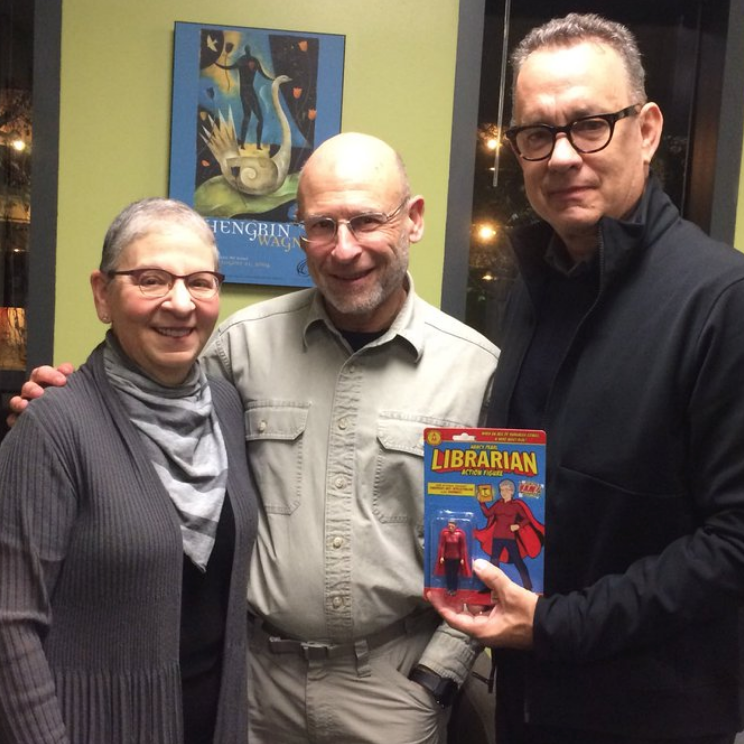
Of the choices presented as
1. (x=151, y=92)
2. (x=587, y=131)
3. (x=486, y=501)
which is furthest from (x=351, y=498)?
(x=151, y=92)

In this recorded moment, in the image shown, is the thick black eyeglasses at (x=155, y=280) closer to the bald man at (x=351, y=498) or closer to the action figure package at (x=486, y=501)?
the bald man at (x=351, y=498)

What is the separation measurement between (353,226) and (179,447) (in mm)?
535

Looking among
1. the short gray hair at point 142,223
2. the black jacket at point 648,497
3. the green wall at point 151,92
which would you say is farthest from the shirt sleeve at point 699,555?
the green wall at point 151,92

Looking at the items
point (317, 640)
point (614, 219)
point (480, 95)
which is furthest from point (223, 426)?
point (480, 95)

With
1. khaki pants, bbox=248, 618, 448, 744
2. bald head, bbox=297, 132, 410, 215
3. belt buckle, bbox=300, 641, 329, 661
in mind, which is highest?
bald head, bbox=297, 132, 410, 215

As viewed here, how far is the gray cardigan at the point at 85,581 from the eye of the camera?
3.77 feet

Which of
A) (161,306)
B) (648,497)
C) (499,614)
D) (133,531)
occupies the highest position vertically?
(161,306)

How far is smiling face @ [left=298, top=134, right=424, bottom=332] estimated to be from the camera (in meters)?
A: 1.51

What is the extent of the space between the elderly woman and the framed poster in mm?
939

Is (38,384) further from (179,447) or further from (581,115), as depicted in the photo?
(581,115)

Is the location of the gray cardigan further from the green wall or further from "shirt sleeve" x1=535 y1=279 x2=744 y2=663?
the green wall

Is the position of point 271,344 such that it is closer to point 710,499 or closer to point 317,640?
point 317,640

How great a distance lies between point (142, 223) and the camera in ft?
4.38

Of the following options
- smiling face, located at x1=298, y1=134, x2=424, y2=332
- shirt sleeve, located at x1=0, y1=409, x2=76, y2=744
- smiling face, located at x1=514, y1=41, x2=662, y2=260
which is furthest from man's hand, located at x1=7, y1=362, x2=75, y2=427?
smiling face, located at x1=514, y1=41, x2=662, y2=260
